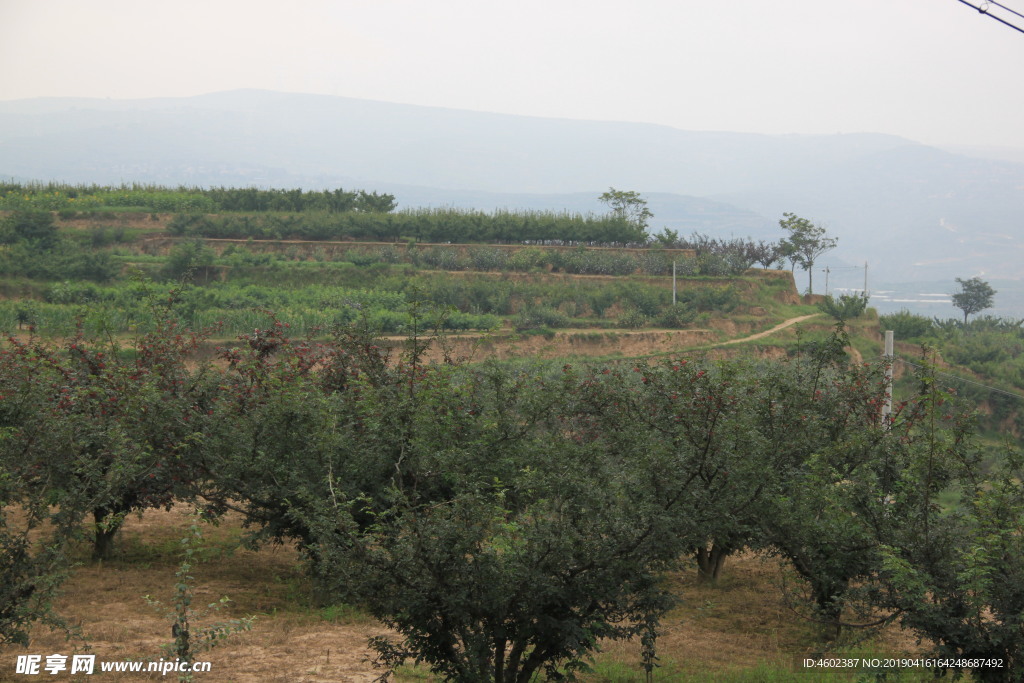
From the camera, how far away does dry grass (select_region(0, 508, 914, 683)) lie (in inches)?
319

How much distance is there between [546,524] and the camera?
239 inches

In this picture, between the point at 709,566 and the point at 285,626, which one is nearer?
the point at 285,626

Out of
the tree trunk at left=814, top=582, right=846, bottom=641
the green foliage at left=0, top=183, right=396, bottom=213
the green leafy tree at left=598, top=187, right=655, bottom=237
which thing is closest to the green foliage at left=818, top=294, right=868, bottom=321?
the green leafy tree at left=598, top=187, right=655, bottom=237

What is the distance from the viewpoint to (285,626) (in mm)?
9227

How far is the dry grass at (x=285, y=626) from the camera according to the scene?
8102 mm

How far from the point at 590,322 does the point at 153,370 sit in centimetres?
2462

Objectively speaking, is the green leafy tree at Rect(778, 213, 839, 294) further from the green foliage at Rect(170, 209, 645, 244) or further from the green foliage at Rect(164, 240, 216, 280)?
the green foliage at Rect(164, 240, 216, 280)

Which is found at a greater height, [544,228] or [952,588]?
[544,228]

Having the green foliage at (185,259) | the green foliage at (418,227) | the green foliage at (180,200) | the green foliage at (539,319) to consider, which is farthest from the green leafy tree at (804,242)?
the green foliage at (185,259)

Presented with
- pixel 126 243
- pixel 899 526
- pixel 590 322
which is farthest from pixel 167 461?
pixel 126 243

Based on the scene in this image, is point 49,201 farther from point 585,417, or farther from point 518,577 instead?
point 518,577

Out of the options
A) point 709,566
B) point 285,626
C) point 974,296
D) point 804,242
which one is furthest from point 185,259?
point 974,296

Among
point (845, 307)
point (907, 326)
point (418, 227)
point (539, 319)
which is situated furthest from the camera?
point (907, 326)

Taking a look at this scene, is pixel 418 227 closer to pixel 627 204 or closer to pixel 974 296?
pixel 627 204
